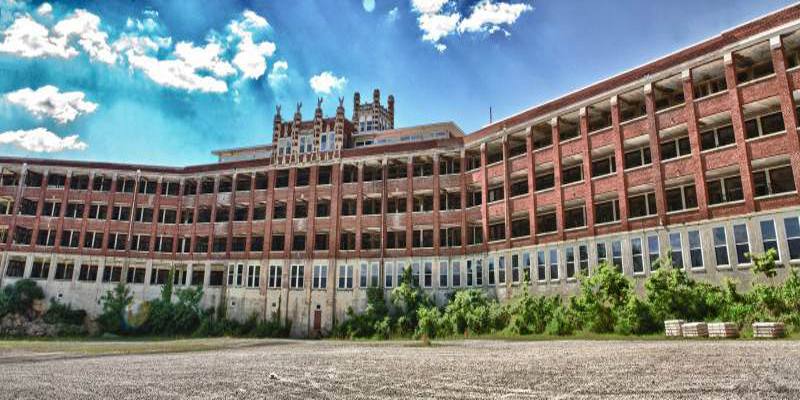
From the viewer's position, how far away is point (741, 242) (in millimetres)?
28641

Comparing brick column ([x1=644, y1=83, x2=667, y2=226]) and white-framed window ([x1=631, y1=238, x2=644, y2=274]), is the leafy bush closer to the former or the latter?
white-framed window ([x1=631, y1=238, x2=644, y2=274])

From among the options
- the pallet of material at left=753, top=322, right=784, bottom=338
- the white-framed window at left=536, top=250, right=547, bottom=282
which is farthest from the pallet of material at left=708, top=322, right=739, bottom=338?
the white-framed window at left=536, top=250, right=547, bottom=282

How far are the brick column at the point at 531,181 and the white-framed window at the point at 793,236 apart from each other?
15173mm

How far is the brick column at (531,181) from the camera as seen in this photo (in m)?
39.2

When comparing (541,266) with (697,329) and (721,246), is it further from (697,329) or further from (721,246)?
(697,329)

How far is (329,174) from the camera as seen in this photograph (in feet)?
168

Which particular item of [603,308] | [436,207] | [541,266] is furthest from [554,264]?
[436,207]

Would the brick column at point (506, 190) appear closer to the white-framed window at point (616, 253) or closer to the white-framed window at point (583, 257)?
the white-framed window at point (583, 257)

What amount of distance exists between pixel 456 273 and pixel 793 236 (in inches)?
899

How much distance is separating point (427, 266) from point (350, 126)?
58.3ft

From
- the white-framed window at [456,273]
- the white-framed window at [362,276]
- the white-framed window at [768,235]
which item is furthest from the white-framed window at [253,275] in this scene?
the white-framed window at [768,235]

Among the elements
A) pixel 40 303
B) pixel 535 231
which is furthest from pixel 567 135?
pixel 40 303

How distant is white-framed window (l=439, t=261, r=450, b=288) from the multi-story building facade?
120 millimetres

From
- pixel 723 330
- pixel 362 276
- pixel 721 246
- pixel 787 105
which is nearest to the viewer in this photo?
pixel 723 330
